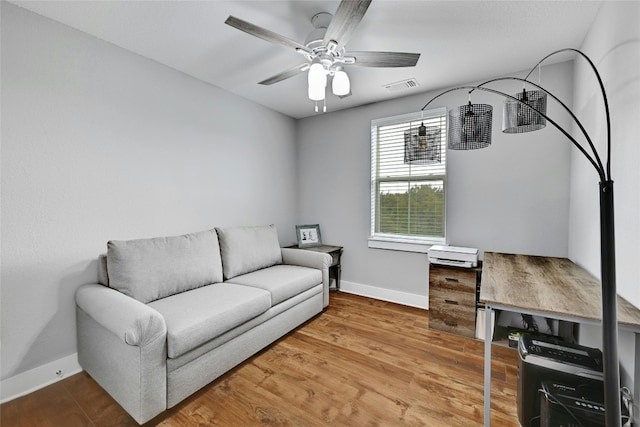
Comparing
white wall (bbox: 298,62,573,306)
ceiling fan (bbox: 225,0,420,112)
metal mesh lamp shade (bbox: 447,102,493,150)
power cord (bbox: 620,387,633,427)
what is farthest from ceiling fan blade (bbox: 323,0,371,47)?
power cord (bbox: 620,387,633,427)

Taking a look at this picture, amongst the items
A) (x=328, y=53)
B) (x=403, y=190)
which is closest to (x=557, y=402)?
(x=328, y=53)

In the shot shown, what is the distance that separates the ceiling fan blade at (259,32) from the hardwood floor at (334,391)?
2.25 m

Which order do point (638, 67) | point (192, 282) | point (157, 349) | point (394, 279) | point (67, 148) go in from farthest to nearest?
1. point (394, 279)
2. point (192, 282)
3. point (67, 148)
4. point (157, 349)
5. point (638, 67)

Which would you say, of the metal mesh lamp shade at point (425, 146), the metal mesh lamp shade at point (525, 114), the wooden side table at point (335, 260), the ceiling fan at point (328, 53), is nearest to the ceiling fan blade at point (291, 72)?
the ceiling fan at point (328, 53)

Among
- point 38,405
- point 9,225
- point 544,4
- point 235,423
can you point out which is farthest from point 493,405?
point 9,225

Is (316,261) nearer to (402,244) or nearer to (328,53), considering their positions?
(402,244)

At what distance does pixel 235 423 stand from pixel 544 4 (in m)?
3.17

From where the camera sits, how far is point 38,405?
1.68 meters

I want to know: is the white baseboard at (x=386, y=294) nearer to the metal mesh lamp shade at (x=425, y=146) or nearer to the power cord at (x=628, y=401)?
the metal mesh lamp shade at (x=425, y=146)

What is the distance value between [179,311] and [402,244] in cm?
246

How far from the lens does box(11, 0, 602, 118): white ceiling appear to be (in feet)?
5.78

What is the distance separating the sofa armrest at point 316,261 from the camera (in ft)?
9.99

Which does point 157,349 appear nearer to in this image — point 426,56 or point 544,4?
point 426,56

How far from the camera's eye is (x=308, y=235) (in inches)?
152
